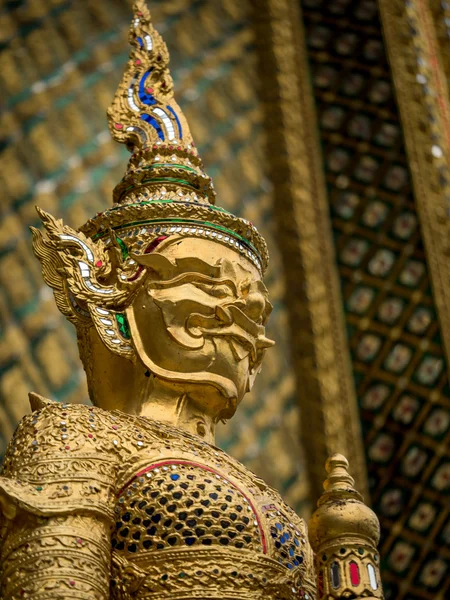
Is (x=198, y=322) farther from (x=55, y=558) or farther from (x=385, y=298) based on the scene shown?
(x=385, y=298)

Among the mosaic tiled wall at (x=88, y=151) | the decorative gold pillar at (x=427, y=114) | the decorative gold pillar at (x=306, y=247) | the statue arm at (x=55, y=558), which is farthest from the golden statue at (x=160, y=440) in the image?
the decorative gold pillar at (x=427, y=114)

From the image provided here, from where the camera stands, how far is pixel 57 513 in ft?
5.84

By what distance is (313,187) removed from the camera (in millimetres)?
5441

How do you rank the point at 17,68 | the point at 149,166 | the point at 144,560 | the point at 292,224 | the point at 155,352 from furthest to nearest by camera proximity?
the point at 292,224 → the point at 17,68 → the point at 149,166 → the point at 155,352 → the point at 144,560

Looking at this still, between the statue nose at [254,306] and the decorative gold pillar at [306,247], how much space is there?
2.79 metres

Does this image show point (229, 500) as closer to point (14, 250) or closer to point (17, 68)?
point (14, 250)

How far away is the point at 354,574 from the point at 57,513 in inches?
16.2

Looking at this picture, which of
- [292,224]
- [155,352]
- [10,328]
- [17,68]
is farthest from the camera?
[292,224]

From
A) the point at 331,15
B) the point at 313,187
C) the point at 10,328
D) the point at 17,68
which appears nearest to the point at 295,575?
the point at 10,328

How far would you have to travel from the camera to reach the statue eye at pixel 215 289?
2135 millimetres

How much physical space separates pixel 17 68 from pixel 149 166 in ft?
8.42

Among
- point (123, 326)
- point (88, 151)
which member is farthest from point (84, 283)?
point (88, 151)

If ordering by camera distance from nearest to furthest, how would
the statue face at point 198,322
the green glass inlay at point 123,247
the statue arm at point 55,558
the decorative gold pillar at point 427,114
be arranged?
the statue arm at point 55,558
the statue face at point 198,322
the green glass inlay at point 123,247
the decorative gold pillar at point 427,114

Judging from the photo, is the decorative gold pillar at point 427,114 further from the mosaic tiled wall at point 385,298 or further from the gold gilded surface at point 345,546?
the gold gilded surface at point 345,546
